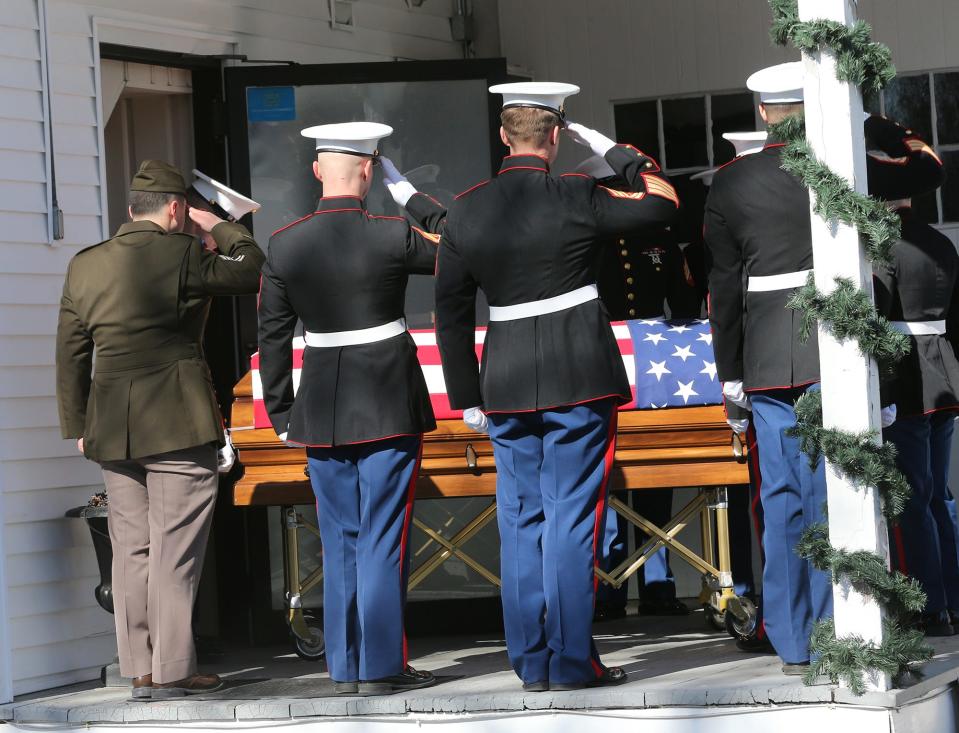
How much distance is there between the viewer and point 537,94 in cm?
464

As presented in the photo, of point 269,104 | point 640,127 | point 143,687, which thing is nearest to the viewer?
point 143,687

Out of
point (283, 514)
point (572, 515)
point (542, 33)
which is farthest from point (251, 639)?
point (542, 33)

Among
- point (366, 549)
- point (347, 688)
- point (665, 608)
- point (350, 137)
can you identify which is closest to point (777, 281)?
point (350, 137)

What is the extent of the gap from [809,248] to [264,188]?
121 inches

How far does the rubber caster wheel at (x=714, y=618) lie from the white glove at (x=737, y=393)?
119 cm

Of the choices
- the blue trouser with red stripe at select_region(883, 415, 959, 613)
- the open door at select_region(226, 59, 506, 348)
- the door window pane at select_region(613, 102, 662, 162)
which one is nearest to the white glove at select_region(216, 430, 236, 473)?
the open door at select_region(226, 59, 506, 348)

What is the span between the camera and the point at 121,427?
5148mm

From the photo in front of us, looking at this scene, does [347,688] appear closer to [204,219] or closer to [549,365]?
[549,365]

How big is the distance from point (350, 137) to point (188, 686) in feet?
6.01

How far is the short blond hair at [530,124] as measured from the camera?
15.4 ft

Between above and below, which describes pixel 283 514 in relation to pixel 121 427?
below

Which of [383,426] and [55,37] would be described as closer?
[383,426]

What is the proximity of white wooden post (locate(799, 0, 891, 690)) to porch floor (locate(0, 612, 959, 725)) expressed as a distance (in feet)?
0.76

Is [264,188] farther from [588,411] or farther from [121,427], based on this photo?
[588,411]
